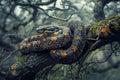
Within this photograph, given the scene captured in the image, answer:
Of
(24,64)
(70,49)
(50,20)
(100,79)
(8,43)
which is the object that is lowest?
(100,79)

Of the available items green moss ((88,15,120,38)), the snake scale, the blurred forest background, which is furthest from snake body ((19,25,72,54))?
the blurred forest background

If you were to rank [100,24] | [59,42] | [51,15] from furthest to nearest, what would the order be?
[51,15]
[59,42]
[100,24]

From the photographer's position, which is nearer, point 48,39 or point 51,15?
point 48,39

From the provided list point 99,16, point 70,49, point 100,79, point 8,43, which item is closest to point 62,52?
point 70,49

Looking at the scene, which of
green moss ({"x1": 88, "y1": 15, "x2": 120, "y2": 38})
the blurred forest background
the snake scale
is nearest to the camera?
green moss ({"x1": 88, "y1": 15, "x2": 120, "y2": 38})

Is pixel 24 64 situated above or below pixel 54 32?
below

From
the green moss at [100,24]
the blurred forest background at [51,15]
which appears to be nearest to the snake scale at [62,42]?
the green moss at [100,24]

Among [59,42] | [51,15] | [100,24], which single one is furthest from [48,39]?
[51,15]

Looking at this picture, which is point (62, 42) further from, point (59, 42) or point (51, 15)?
point (51, 15)

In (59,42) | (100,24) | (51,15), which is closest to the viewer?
(100,24)

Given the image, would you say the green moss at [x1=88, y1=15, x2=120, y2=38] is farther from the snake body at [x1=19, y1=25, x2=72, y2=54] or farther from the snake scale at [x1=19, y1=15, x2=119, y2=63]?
the snake body at [x1=19, y1=25, x2=72, y2=54]

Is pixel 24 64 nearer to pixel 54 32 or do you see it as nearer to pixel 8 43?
pixel 54 32
